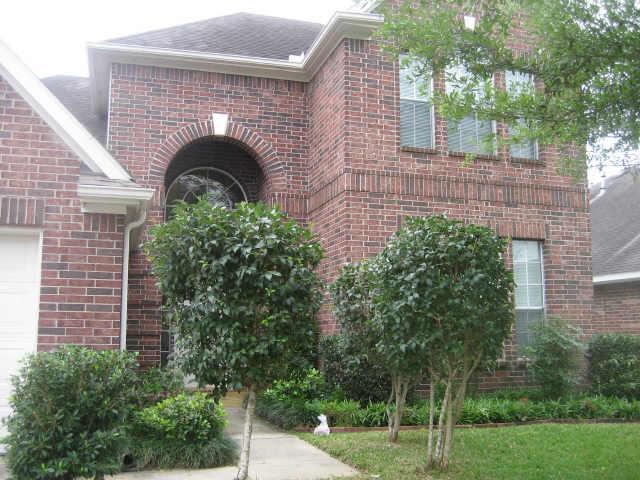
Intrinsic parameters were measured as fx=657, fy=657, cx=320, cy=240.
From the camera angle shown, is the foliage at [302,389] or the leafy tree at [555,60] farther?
the foliage at [302,389]

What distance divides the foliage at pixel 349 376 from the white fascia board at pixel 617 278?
7.79 m

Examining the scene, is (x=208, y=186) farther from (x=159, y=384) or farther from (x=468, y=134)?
(x=159, y=384)

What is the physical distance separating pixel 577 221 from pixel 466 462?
6822 mm

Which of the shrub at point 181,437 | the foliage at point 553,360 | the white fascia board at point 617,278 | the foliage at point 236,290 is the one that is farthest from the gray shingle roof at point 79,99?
the white fascia board at point 617,278

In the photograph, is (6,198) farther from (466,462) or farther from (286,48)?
(286,48)

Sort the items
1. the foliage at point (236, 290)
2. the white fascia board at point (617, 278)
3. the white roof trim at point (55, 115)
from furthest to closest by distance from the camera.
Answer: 1. the white fascia board at point (617, 278)
2. the white roof trim at point (55, 115)
3. the foliage at point (236, 290)

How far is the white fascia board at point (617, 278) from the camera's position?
1490 centimetres

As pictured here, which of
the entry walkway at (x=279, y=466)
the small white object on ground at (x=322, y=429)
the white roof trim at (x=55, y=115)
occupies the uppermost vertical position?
the white roof trim at (x=55, y=115)

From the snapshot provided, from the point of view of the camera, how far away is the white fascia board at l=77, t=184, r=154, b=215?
7.01m

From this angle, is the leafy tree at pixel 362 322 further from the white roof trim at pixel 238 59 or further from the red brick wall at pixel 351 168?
the white roof trim at pixel 238 59

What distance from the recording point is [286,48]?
14.1 m

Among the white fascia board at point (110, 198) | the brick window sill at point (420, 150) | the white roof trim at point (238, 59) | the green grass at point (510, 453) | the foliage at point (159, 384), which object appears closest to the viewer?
the green grass at point (510, 453)

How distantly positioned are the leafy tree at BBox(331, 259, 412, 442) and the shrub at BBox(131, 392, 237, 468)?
78.9 inches

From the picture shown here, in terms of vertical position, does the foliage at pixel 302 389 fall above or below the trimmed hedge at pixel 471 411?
above
